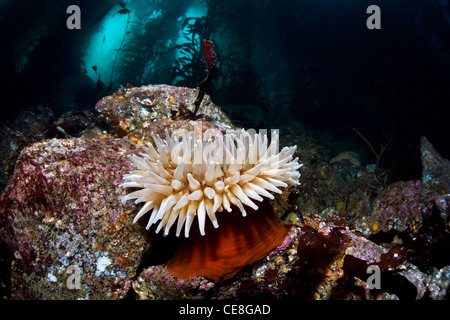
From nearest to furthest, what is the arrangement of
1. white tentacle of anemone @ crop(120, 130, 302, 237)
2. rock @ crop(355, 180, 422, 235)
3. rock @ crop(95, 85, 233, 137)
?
white tentacle of anemone @ crop(120, 130, 302, 237)
rock @ crop(355, 180, 422, 235)
rock @ crop(95, 85, 233, 137)

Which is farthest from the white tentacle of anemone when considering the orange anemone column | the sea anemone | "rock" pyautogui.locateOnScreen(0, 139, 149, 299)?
"rock" pyautogui.locateOnScreen(0, 139, 149, 299)

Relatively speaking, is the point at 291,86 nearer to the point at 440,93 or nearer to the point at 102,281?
the point at 440,93

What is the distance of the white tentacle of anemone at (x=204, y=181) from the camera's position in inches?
72.6

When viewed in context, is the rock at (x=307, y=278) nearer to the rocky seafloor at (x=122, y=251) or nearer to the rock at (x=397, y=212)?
the rocky seafloor at (x=122, y=251)

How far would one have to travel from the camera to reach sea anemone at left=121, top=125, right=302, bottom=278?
1846mm

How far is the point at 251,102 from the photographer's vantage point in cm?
1209

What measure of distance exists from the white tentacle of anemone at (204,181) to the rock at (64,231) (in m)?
0.45

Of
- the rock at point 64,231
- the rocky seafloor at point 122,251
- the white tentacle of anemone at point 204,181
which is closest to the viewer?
the white tentacle of anemone at point 204,181

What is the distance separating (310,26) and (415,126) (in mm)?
8889

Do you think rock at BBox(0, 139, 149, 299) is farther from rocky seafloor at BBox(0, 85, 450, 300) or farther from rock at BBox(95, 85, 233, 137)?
rock at BBox(95, 85, 233, 137)

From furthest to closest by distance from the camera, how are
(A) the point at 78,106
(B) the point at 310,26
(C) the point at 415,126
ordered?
(B) the point at 310,26, (A) the point at 78,106, (C) the point at 415,126

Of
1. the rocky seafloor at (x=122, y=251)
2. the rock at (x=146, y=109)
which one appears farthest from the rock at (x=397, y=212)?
the rock at (x=146, y=109)

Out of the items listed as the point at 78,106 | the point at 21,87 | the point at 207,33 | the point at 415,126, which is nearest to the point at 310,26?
the point at 207,33

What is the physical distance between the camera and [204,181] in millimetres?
1966
